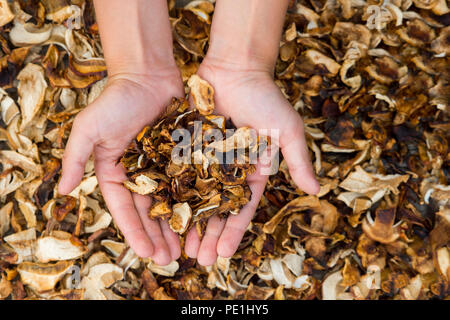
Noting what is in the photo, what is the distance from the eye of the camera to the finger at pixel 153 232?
1.19 m

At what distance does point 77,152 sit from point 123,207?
0.65ft

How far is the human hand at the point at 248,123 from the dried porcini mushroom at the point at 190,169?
0.05 meters

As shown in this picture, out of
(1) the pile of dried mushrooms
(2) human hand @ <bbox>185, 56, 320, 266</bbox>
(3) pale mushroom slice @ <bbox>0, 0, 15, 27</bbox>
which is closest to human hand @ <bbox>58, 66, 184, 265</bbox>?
(2) human hand @ <bbox>185, 56, 320, 266</bbox>

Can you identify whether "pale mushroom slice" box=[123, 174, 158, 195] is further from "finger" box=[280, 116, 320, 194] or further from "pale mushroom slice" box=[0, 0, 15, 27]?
"pale mushroom slice" box=[0, 0, 15, 27]

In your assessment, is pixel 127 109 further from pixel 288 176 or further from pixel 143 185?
pixel 288 176

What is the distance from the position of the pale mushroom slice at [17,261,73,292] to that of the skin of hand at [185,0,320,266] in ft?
1.52

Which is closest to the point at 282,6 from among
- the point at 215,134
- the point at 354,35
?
the point at 354,35

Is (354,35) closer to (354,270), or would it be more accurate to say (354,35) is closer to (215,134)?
(215,134)

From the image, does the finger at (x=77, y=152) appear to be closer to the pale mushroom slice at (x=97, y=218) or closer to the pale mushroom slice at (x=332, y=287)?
the pale mushroom slice at (x=97, y=218)

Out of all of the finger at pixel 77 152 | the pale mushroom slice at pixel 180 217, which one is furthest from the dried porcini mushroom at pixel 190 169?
the finger at pixel 77 152

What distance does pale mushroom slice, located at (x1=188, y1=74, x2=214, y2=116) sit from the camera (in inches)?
47.4

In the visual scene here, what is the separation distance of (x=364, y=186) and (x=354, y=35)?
52 centimetres

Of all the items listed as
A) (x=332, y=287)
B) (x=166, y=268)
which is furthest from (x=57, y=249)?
(x=332, y=287)
